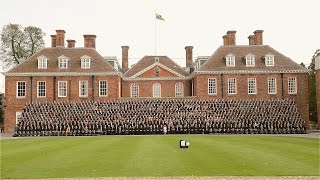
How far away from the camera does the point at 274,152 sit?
18.6 meters

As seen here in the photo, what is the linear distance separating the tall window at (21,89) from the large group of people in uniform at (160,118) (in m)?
7.14

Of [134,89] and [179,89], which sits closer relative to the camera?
[134,89]

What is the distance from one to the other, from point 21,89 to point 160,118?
1714 cm

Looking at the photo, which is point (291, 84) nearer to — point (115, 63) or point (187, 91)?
point (187, 91)

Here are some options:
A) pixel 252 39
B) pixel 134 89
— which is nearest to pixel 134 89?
pixel 134 89

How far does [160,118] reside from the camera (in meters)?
39.2

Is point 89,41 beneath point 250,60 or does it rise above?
above

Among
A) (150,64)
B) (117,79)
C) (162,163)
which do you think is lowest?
(162,163)

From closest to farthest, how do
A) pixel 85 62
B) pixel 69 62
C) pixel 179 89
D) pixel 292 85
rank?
pixel 292 85
pixel 85 62
pixel 69 62
pixel 179 89

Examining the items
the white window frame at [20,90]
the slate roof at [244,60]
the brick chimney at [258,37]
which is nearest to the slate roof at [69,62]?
the white window frame at [20,90]

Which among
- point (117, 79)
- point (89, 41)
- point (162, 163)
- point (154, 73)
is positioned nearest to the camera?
point (162, 163)

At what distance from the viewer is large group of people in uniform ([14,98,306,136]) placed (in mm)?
38156

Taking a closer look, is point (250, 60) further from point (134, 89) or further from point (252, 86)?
point (134, 89)

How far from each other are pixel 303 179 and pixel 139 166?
5068 millimetres
